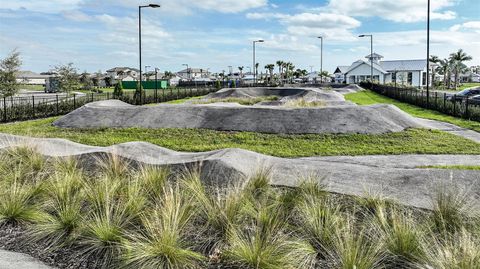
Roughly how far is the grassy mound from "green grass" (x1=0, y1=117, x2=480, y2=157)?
23.6ft

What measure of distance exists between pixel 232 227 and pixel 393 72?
8966 centimetres

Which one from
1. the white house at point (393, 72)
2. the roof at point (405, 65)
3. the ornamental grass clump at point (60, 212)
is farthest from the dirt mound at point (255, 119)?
the roof at point (405, 65)

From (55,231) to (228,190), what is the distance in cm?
242

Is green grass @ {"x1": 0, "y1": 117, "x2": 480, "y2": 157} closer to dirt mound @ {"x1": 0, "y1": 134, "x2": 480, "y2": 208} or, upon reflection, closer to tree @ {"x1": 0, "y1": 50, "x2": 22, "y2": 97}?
dirt mound @ {"x1": 0, "y1": 134, "x2": 480, "y2": 208}

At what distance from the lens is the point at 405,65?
3509 inches

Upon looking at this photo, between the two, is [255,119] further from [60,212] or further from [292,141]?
[60,212]

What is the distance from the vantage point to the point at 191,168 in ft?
29.1

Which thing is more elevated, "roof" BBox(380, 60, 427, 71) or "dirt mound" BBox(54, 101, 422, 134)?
"roof" BBox(380, 60, 427, 71)

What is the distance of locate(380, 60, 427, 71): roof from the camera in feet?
283

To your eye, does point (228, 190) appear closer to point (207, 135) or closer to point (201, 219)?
point (201, 219)

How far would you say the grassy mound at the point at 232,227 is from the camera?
4.87 m

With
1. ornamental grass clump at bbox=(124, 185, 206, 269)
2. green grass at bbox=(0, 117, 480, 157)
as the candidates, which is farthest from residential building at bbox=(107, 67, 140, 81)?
ornamental grass clump at bbox=(124, 185, 206, 269)

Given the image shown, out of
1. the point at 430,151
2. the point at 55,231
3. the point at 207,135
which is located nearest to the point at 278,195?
the point at 55,231

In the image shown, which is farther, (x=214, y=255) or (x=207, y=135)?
(x=207, y=135)
